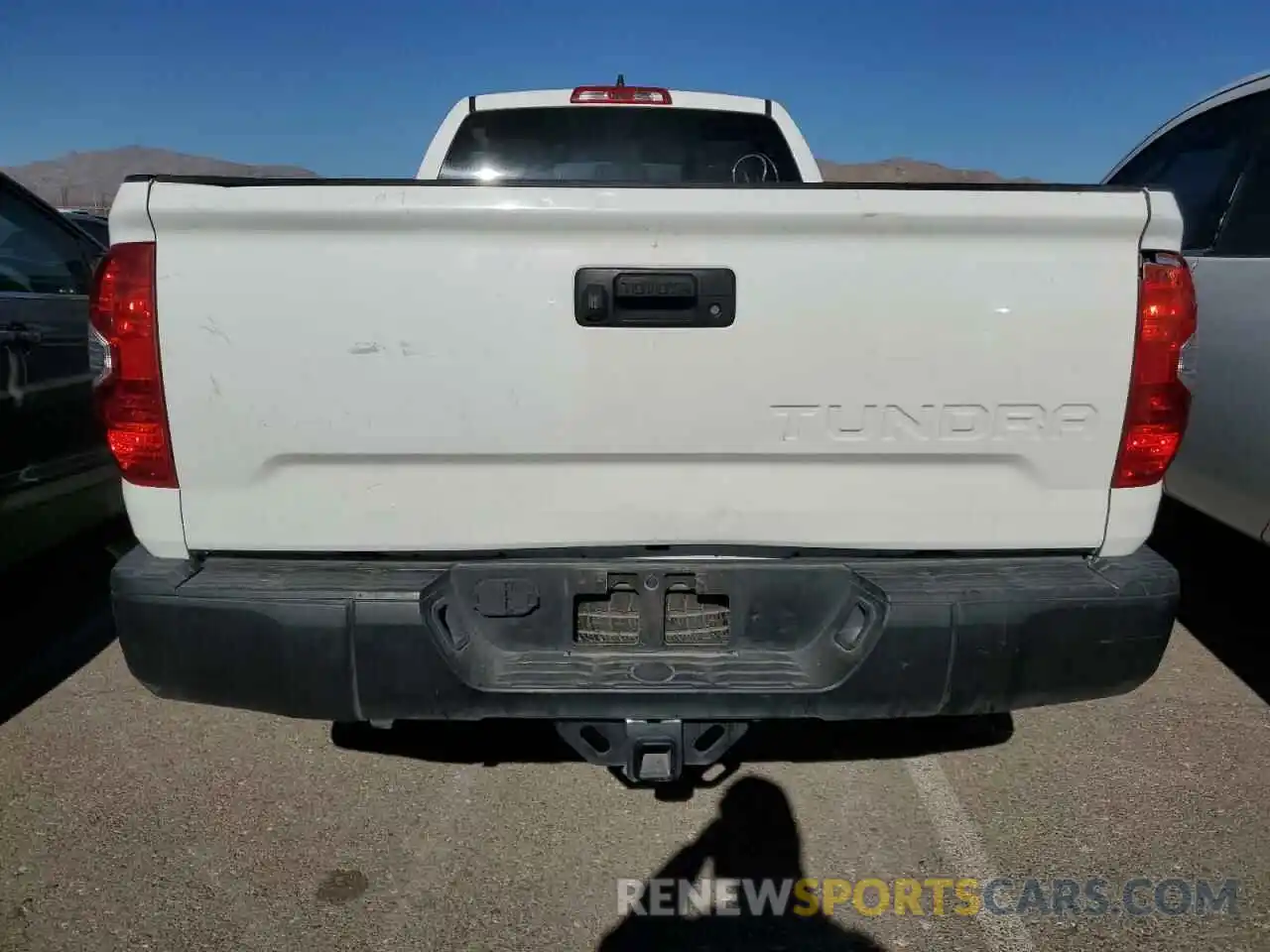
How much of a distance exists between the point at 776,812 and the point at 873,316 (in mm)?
1474

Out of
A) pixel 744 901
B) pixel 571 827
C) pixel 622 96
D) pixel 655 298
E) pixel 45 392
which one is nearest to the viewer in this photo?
pixel 655 298

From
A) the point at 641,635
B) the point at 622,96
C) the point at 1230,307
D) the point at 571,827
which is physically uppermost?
the point at 622,96

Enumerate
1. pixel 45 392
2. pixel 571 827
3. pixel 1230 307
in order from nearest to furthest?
pixel 571 827, pixel 1230 307, pixel 45 392

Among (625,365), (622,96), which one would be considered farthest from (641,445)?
(622,96)

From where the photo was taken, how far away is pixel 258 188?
2.06m

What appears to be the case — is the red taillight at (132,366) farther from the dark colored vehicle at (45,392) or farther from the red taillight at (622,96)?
the red taillight at (622,96)

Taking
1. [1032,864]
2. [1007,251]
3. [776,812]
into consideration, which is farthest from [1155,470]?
[776,812]

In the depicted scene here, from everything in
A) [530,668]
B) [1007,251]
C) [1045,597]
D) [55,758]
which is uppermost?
[1007,251]

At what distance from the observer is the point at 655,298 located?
6.89ft

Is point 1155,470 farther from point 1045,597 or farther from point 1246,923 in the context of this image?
point 1246,923

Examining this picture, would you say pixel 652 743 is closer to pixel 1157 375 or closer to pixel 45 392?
pixel 1157 375

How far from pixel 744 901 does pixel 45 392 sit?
3.11 m

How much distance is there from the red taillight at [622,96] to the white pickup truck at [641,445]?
2254mm

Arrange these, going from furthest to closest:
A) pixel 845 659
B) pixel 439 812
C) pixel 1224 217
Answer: pixel 1224 217 < pixel 439 812 < pixel 845 659
